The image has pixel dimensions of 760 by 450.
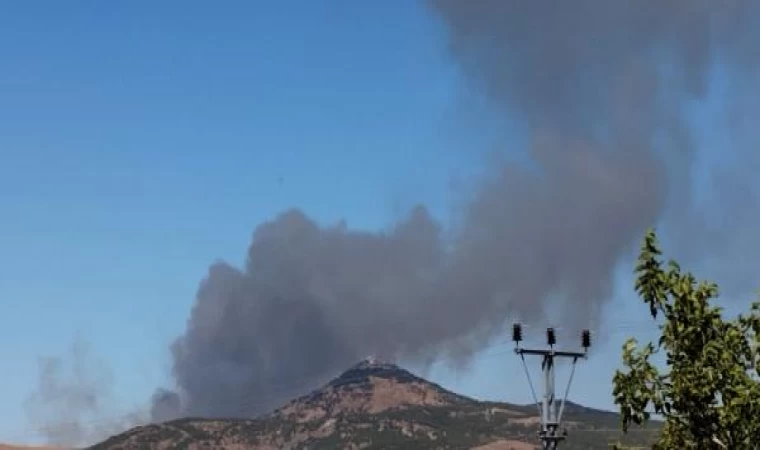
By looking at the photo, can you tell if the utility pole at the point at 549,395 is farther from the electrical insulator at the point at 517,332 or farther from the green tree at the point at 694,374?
the green tree at the point at 694,374

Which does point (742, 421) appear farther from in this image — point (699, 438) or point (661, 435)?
point (661, 435)

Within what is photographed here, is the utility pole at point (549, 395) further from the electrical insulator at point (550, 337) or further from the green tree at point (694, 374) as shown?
the green tree at point (694, 374)

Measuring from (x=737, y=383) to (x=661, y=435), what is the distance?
3183 millimetres

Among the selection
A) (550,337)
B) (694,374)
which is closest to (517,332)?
(550,337)

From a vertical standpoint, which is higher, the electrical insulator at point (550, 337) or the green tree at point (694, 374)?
the electrical insulator at point (550, 337)

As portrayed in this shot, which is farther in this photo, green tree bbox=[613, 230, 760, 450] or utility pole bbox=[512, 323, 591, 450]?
utility pole bbox=[512, 323, 591, 450]

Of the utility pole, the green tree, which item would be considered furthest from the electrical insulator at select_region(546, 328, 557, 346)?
the green tree

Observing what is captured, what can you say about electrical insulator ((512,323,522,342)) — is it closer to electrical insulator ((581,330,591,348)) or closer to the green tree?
electrical insulator ((581,330,591,348))

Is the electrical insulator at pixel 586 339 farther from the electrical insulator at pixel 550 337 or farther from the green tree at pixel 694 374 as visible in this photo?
the green tree at pixel 694 374

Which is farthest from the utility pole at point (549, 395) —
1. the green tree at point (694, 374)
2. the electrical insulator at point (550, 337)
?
the green tree at point (694, 374)

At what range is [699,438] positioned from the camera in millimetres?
25594

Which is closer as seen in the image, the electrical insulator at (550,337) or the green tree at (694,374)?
the green tree at (694,374)

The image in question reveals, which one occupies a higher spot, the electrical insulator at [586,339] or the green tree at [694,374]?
the electrical insulator at [586,339]

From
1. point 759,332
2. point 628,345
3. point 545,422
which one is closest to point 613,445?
point 628,345
